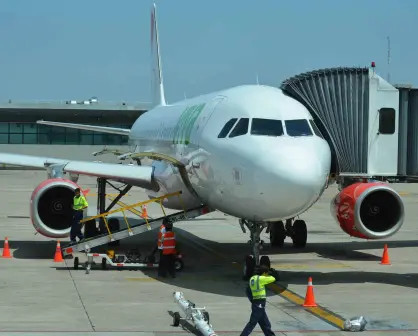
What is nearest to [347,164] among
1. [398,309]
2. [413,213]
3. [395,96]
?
[395,96]

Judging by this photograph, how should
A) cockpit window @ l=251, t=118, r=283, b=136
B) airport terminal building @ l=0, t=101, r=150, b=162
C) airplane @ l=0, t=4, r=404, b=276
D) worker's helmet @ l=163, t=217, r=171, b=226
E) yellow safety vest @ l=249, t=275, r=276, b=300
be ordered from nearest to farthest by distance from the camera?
yellow safety vest @ l=249, t=275, r=276, b=300
airplane @ l=0, t=4, r=404, b=276
cockpit window @ l=251, t=118, r=283, b=136
worker's helmet @ l=163, t=217, r=171, b=226
airport terminal building @ l=0, t=101, r=150, b=162

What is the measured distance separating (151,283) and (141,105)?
67201 millimetres

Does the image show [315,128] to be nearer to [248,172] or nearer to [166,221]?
[248,172]

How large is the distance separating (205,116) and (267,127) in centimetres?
276

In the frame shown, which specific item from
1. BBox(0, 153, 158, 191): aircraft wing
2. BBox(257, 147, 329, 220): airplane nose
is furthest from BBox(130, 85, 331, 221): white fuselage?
BBox(0, 153, 158, 191): aircraft wing

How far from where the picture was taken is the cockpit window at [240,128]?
16881 millimetres

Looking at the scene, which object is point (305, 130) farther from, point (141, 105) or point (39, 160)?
point (141, 105)

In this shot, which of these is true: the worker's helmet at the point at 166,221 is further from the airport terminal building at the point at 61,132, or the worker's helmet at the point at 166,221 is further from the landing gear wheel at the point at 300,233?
the airport terminal building at the point at 61,132

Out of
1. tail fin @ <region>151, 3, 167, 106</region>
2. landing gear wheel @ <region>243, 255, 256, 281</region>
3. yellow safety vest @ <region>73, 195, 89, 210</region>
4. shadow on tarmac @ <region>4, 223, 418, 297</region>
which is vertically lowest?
shadow on tarmac @ <region>4, 223, 418, 297</region>

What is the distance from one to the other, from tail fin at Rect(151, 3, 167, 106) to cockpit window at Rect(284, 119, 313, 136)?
733 inches

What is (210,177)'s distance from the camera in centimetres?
1786

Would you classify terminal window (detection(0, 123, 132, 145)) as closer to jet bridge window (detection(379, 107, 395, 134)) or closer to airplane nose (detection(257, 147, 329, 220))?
jet bridge window (detection(379, 107, 395, 134))

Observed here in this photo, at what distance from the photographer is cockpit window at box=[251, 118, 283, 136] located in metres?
16.6

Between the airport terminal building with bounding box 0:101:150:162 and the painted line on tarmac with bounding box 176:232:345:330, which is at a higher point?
the airport terminal building with bounding box 0:101:150:162
